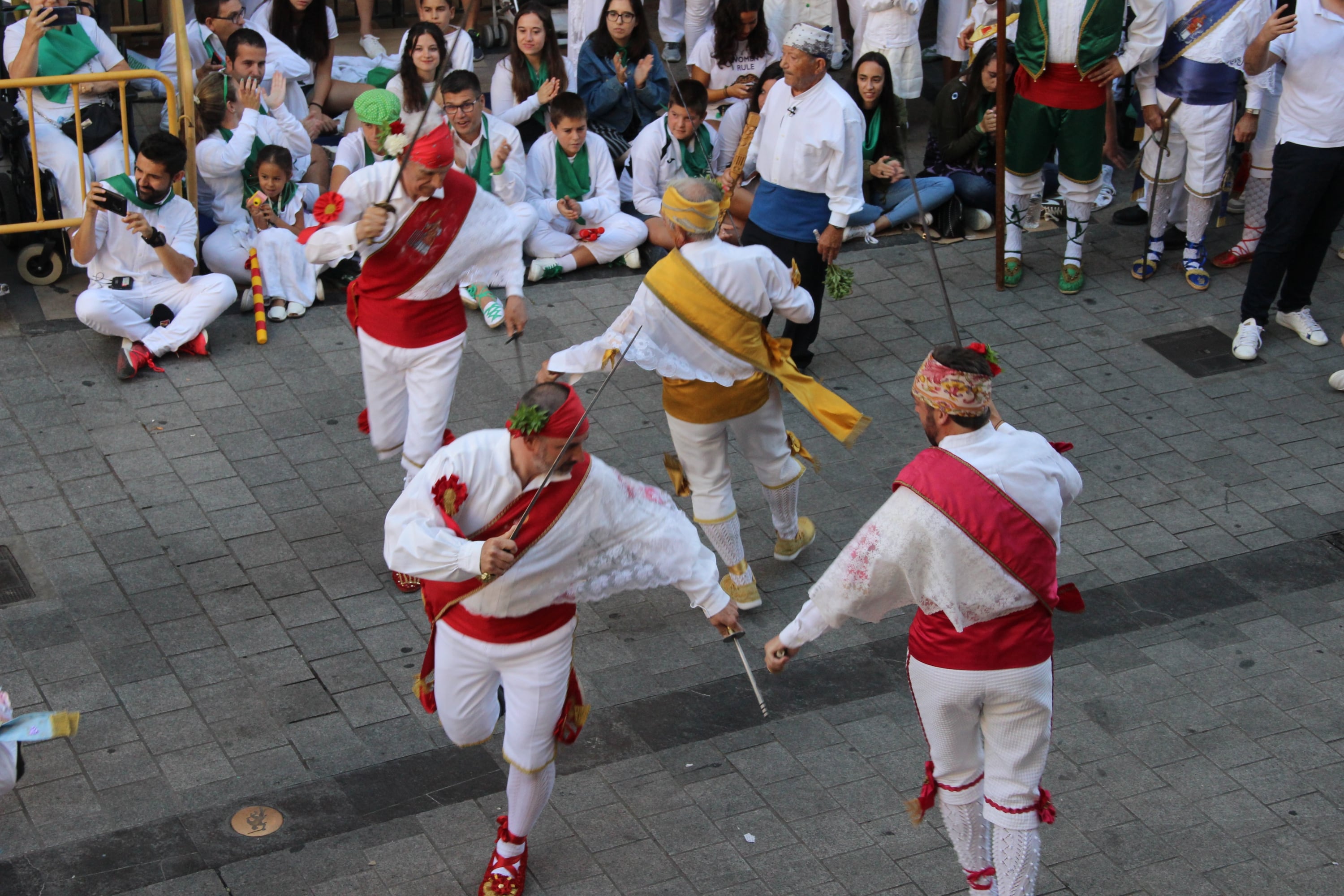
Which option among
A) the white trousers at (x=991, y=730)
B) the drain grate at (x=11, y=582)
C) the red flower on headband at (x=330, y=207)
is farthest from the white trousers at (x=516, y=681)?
the drain grate at (x=11, y=582)

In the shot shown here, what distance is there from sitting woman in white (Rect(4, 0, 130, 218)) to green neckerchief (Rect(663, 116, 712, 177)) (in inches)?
134

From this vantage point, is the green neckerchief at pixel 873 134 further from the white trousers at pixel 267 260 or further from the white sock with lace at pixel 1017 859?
the white sock with lace at pixel 1017 859

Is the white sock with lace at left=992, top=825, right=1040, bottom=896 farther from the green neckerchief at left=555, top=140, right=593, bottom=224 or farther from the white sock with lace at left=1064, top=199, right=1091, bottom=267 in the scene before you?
the green neckerchief at left=555, top=140, right=593, bottom=224

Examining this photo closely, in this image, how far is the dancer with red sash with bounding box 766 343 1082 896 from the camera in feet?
14.3

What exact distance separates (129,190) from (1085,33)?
5467mm

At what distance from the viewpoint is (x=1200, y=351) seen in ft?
29.0

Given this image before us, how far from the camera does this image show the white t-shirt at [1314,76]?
8.03 metres

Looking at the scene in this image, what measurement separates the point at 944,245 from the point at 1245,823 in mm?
5381

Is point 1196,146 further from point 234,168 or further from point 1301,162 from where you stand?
point 234,168

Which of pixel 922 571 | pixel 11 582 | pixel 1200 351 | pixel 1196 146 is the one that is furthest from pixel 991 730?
pixel 1196 146

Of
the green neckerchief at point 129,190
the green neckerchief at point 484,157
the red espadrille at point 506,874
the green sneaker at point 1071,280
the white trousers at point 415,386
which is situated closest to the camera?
the red espadrille at point 506,874

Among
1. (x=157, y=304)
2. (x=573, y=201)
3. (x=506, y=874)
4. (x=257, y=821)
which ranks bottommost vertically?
(x=257, y=821)

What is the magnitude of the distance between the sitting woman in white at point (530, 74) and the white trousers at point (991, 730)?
6.00 metres

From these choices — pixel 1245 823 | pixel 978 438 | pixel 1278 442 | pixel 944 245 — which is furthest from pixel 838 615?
pixel 944 245
